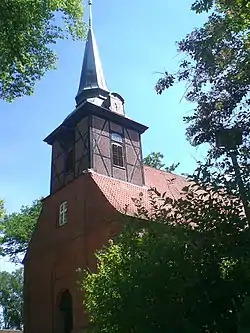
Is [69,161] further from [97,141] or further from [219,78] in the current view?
[219,78]

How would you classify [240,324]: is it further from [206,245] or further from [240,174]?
[240,174]

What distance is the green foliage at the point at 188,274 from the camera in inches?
266

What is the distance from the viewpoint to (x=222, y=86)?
8359 millimetres

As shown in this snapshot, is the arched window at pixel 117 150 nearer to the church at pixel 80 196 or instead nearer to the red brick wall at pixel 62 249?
the church at pixel 80 196

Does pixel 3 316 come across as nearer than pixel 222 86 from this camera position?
No

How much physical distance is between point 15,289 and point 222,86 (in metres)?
53.2

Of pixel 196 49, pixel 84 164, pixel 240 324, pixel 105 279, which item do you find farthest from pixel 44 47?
pixel 84 164

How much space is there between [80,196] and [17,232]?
1496 cm

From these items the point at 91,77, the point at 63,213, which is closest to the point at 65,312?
the point at 63,213

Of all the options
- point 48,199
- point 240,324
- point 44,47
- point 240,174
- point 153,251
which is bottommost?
point 240,324

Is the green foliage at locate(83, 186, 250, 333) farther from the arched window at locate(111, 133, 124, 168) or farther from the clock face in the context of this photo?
the clock face

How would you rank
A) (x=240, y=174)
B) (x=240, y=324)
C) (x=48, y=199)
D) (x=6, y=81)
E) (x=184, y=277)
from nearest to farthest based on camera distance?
(x=240, y=324) < (x=184, y=277) < (x=240, y=174) < (x=6, y=81) < (x=48, y=199)

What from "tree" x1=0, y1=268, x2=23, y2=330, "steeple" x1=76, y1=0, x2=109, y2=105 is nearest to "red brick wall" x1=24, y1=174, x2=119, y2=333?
"steeple" x1=76, y1=0, x2=109, y2=105

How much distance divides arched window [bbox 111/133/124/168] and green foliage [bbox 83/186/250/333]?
50.2 ft
